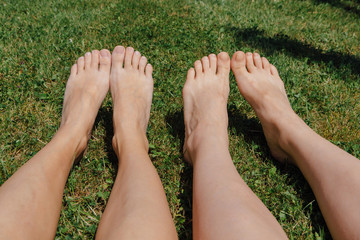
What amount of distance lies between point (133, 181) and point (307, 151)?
115 cm

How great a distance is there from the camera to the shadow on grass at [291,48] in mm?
3654

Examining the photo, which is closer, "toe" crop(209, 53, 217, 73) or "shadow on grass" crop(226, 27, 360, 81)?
"toe" crop(209, 53, 217, 73)

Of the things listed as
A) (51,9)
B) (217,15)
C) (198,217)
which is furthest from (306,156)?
(51,9)

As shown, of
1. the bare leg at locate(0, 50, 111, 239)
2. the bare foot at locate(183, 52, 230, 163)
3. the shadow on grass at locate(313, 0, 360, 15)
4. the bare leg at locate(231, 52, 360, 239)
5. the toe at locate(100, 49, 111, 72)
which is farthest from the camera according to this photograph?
the shadow on grass at locate(313, 0, 360, 15)

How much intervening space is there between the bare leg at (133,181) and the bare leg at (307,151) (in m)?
0.90

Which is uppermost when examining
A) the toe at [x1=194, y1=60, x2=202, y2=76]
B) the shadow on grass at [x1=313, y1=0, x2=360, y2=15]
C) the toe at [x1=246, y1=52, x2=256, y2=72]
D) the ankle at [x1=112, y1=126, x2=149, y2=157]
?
the shadow on grass at [x1=313, y1=0, x2=360, y2=15]

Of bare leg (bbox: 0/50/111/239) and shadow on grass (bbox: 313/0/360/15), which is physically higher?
shadow on grass (bbox: 313/0/360/15)

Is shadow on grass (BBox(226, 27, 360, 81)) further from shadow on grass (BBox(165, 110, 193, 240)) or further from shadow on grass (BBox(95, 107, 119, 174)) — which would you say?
shadow on grass (BBox(95, 107, 119, 174))

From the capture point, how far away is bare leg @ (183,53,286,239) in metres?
1.30

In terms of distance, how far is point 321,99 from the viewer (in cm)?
298

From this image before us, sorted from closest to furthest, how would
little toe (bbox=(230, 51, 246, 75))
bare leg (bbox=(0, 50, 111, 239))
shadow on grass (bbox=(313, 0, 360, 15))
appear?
bare leg (bbox=(0, 50, 111, 239)), little toe (bbox=(230, 51, 246, 75)), shadow on grass (bbox=(313, 0, 360, 15))

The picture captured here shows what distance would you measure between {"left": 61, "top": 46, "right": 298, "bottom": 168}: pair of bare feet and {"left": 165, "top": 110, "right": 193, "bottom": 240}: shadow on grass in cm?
14

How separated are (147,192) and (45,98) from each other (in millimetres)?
1826

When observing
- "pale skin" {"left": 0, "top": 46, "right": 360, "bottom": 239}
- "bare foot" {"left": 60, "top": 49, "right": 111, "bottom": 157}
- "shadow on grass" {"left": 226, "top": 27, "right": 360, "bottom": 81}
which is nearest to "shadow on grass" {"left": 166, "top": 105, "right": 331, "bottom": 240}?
"pale skin" {"left": 0, "top": 46, "right": 360, "bottom": 239}
